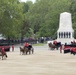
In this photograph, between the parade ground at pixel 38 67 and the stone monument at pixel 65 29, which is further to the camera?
the stone monument at pixel 65 29

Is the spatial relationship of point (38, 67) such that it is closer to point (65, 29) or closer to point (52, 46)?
point (52, 46)

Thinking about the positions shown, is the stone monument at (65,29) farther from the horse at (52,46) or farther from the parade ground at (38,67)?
the parade ground at (38,67)

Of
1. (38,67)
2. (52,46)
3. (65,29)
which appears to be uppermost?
(65,29)

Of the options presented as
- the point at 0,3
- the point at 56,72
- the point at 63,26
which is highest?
the point at 0,3

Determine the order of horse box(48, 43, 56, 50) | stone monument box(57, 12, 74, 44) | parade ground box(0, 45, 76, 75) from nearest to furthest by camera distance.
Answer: parade ground box(0, 45, 76, 75), horse box(48, 43, 56, 50), stone monument box(57, 12, 74, 44)

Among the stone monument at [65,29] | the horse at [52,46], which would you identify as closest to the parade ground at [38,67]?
the horse at [52,46]

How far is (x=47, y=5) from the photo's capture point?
110438mm

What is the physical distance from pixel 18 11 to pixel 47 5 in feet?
107

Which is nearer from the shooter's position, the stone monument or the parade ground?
the parade ground

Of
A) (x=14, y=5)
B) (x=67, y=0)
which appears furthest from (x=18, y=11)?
(x=67, y=0)

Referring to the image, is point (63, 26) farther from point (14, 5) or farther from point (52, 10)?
point (52, 10)

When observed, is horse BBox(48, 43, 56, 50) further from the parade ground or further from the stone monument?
the stone monument

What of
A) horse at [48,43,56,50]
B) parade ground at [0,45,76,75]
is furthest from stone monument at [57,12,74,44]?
parade ground at [0,45,76,75]

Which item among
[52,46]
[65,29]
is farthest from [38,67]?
[65,29]
